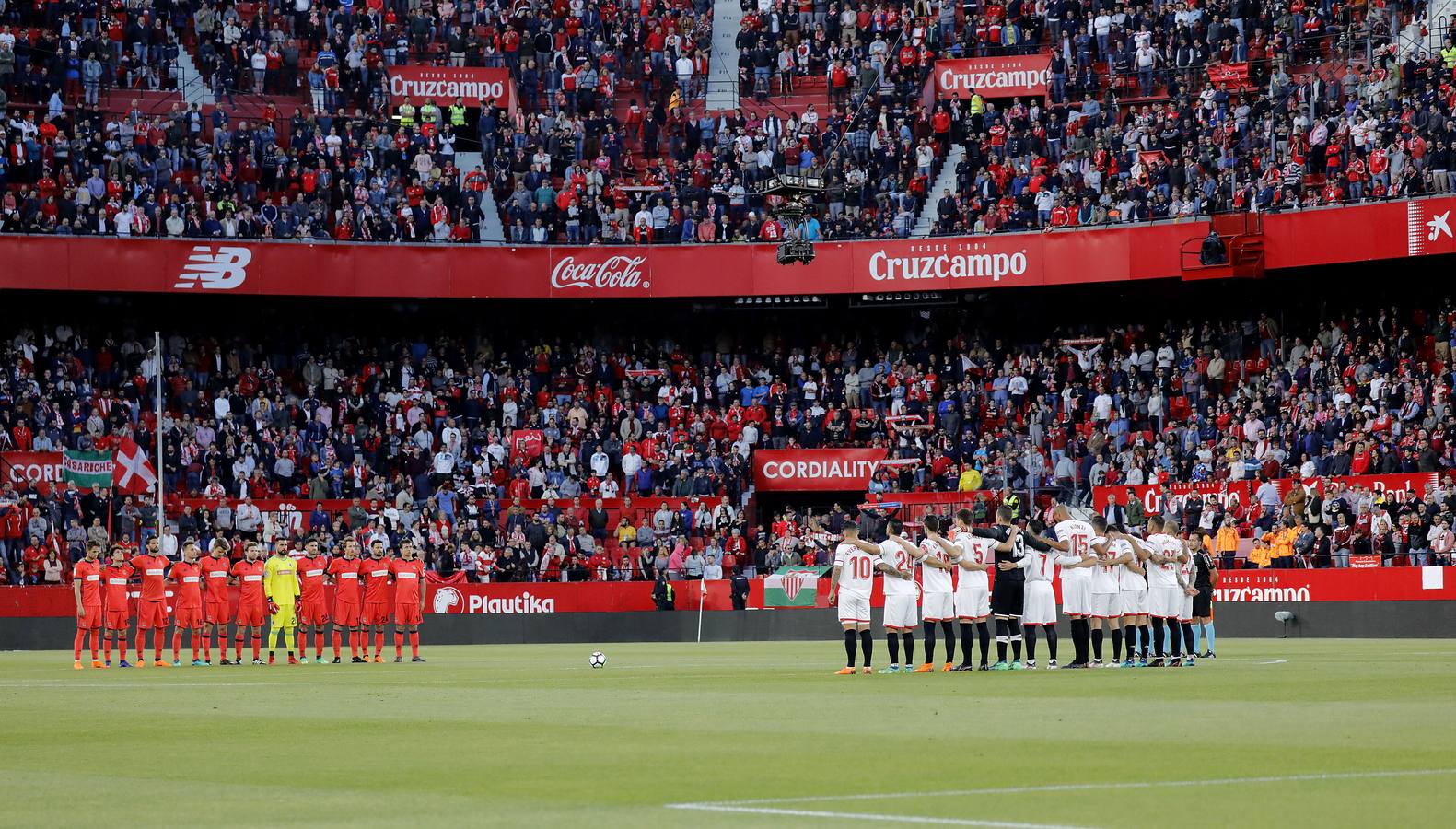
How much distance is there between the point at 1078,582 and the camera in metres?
24.8

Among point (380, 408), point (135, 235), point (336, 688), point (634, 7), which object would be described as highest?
point (634, 7)

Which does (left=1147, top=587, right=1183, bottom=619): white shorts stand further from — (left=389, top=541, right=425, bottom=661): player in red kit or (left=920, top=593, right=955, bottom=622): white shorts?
(left=389, top=541, right=425, bottom=661): player in red kit

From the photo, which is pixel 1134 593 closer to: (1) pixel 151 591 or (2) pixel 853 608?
(2) pixel 853 608

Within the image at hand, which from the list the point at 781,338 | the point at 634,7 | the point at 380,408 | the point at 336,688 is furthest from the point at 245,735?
the point at 634,7

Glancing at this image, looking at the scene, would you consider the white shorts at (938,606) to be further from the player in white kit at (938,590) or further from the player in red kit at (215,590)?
the player in red kit at (215,590)

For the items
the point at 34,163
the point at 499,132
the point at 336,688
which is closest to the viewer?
the point at 336,688

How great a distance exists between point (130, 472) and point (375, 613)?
55.7ft

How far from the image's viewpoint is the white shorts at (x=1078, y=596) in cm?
2473

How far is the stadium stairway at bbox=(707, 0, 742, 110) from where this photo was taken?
5712cm

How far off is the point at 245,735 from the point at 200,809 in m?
5.27

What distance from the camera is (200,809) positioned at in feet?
→ 32.5

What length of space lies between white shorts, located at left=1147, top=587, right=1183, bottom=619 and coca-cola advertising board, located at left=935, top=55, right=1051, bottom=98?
31.4 m

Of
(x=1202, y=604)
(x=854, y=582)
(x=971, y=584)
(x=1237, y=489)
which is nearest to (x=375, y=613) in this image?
(x=854, y=582)

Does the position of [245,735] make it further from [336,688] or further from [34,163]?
[34,163]
